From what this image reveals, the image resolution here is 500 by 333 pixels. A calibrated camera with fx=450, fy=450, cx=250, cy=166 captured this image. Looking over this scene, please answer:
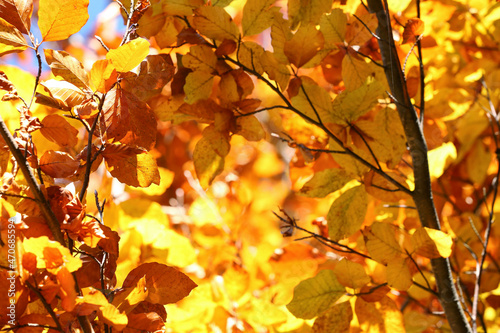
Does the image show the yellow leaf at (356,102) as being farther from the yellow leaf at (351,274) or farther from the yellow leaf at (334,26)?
the yellow leaf at (351,274)

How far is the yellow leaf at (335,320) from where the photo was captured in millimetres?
581

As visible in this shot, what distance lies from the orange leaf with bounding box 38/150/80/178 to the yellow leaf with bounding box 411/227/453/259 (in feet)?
1.24

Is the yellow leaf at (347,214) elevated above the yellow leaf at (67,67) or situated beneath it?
situated beneath

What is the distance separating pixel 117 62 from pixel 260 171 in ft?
4.62

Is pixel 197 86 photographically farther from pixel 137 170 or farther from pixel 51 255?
pixel 51 255

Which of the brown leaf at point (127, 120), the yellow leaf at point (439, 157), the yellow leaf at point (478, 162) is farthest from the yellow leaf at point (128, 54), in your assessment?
the yellow leaf at point (478, 162)

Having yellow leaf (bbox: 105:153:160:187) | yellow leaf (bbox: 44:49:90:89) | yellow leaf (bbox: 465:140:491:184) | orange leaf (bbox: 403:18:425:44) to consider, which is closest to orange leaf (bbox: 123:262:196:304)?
yellow leaf (bbox: 105:153:160:187)

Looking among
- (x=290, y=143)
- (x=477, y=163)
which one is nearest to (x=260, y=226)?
(x=477, y=163)

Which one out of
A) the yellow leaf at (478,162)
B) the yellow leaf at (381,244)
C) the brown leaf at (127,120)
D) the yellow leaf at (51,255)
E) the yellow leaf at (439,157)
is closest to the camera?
the yellow leaf at (51,255)

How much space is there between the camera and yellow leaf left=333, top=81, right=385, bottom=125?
21.7 inches

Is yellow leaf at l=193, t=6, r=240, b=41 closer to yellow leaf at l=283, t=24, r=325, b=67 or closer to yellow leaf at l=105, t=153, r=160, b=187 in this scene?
yellow leaf at l=283, t=24, r=325, b=67

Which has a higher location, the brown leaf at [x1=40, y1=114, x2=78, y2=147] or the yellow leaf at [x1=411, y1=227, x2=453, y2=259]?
the brown leaf at [x1=40, y1=114, x2=78, y2=147]

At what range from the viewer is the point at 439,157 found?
80 centimetres

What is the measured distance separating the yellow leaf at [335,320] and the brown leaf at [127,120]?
319 millimetres
